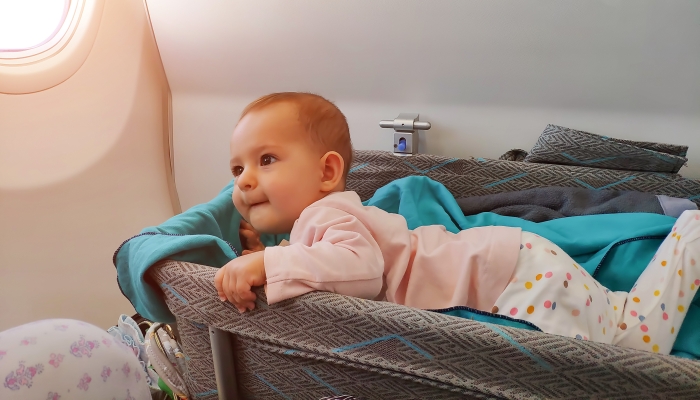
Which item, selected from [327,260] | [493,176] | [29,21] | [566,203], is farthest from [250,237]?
[29,21]

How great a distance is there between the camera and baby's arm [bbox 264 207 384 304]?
688 mm

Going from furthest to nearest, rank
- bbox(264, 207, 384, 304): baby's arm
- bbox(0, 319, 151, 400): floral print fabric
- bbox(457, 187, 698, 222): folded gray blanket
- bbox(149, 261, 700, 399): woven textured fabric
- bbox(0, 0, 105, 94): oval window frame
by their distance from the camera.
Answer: bbox(0, 0, 105, 94): oval window frame
bbox(457, 187, 698, 222): folded gray blanket
bbox(0, 319, 151, 400): floral print fabric
bbox(264, 207, 384, 304): baby's arm
bbox(149, 261, 700, 399): woven textured fabric

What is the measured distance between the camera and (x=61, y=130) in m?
1.40

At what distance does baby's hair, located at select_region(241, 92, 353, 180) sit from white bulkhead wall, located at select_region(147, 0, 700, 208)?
0.40 metres

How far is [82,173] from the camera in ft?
4.76

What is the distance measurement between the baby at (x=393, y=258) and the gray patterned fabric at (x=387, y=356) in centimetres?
5

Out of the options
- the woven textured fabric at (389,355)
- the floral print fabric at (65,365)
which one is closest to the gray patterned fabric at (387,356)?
the woven textured fabric at (389,355)

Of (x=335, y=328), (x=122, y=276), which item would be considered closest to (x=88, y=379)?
(x=122, y=276)

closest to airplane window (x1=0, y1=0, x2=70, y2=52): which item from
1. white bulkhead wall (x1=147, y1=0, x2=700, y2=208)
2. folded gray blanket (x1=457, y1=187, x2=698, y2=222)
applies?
white bulkhead wall (x1=147, y1=0, x2=700, y2=208)

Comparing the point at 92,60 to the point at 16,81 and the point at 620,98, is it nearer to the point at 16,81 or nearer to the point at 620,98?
the point at 16,81

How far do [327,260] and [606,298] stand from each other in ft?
1.52

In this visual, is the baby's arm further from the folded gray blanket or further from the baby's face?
the folded gray blanket

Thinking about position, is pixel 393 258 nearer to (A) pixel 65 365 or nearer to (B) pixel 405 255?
(B) pixel 405 255

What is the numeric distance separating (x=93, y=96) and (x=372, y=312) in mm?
1164
